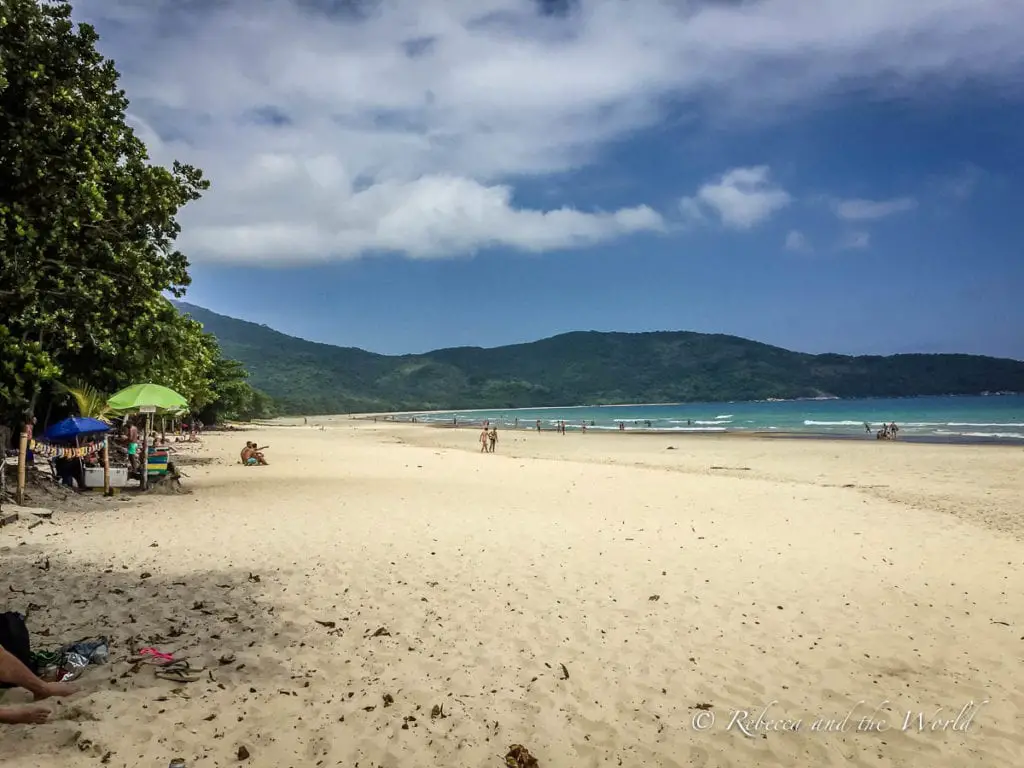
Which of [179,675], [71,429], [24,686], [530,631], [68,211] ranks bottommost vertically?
[530,631]

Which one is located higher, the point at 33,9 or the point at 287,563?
the point at 33,9

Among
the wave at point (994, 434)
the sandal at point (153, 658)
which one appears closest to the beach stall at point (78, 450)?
the sandal at point (153, 658)

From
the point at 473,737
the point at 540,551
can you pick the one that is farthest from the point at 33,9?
the point at 473,737

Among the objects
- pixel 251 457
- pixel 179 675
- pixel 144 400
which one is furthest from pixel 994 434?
pixel 179 675

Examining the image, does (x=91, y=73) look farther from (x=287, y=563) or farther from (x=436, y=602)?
(x=436, y=602)

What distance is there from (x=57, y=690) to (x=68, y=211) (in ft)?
32.5

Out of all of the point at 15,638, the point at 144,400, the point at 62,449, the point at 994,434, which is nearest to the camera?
the point at 15,638

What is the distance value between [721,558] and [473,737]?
19.7ft

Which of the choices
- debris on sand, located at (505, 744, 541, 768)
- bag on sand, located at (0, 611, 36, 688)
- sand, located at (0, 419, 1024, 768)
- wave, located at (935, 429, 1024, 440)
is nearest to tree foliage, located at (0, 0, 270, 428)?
sand, located at (0, 419, 1024, 768)

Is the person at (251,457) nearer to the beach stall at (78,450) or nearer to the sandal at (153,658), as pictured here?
the beach stall at (78,450)

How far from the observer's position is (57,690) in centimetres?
469

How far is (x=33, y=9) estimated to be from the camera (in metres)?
11.1

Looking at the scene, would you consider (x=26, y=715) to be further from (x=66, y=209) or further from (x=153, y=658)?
(x=66, y=209)

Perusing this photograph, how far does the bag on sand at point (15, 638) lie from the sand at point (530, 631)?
1.51 feet
